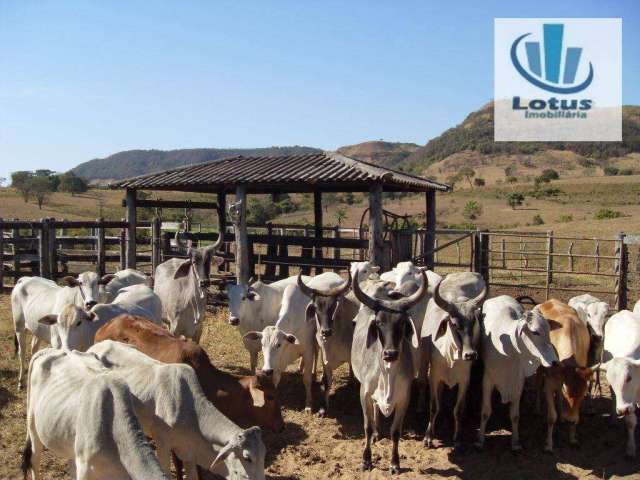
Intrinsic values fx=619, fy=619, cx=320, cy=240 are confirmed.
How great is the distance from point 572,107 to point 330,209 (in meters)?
24.8

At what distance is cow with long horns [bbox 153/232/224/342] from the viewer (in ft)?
32.4

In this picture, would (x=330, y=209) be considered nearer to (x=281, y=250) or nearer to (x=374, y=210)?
(x=281, y=250)

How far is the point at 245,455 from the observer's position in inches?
173

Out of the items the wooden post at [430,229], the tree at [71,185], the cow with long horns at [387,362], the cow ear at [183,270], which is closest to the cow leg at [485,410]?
the cow with long horns at [387,362]

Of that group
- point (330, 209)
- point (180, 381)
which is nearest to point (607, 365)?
point (180, 381)

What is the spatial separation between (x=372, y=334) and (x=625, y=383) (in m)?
2.72

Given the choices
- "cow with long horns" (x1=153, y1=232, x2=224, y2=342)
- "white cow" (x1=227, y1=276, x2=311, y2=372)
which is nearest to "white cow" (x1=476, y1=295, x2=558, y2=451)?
"white cow" (x1=227, y1=276, x2=311, y2=372)

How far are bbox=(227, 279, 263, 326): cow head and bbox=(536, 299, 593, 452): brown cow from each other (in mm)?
4182

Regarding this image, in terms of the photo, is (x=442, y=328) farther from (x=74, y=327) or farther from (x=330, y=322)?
(x=74, y=327)

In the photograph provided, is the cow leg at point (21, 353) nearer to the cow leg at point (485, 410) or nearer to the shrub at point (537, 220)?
the cow leg at point (485, 410)

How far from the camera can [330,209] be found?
59000mm

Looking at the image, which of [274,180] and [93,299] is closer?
[93,299]

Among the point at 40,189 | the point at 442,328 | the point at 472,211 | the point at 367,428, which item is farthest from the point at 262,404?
the point at 40,189

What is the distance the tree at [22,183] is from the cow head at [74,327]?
51.3 metres
